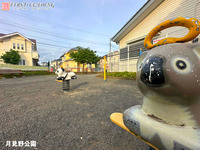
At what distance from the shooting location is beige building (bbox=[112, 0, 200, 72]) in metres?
5.28

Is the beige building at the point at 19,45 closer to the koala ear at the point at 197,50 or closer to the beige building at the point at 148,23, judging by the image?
the beige building at the point at 148,23

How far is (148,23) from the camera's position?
7.20 m

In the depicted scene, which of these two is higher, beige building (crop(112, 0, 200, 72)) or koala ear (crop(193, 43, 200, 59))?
beige building (crop(112, 0, 200, 72))

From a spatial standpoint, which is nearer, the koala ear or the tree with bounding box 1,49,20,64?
the koala ear

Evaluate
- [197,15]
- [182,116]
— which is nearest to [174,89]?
[182,116]

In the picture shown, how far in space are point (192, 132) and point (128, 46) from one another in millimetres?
8629

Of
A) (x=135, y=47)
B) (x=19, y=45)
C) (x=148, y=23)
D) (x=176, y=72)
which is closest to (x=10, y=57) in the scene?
(x=19, y=45)

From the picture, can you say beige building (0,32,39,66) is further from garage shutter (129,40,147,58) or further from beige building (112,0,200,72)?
garage shutter (129,40,147,58)

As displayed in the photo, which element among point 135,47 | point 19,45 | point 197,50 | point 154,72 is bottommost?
point 154,72

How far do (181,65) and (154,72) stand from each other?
16cm

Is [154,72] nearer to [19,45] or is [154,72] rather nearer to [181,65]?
[181,65]

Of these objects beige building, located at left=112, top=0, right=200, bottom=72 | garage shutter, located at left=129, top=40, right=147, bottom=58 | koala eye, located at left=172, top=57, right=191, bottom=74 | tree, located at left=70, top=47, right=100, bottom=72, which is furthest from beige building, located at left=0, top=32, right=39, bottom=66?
koala eye, located at left=172, top=57, right=191, bottom=74

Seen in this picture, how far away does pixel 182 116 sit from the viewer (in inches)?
23.1

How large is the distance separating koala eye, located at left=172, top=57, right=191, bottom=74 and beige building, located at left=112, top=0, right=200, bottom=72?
508cm
